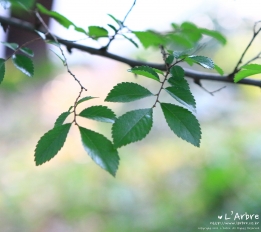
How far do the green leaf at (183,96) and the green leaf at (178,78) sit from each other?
1 centimetres

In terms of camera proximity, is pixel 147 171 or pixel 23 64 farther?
pixel 147 171

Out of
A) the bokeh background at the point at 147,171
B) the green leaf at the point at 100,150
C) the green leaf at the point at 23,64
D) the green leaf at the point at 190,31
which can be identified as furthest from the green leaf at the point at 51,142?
the bokeh background at the point at 147,171

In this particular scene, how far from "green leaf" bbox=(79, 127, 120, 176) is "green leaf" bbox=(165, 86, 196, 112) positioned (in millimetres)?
80

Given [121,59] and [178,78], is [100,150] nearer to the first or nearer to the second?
[178,78]

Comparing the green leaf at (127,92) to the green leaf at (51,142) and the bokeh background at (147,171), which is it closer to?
the green leaf at (51,142)

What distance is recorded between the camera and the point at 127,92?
0.98 feet

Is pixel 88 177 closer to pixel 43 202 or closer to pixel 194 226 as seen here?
pixel 43 202

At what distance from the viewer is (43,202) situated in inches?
48.6

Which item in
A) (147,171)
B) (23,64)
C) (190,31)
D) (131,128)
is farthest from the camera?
(147,171)

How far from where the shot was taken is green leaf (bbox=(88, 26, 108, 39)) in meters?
0.44

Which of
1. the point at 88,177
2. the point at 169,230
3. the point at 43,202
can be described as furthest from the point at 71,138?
the point at 169,230

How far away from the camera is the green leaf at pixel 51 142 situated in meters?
0.29

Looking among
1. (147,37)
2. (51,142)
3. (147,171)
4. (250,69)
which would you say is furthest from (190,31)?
(147,171)

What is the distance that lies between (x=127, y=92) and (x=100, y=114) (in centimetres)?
4
